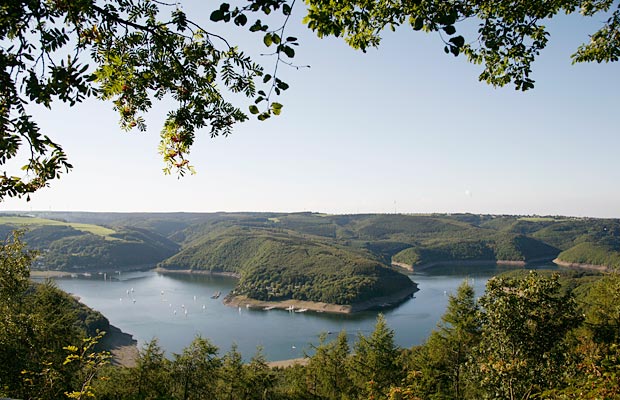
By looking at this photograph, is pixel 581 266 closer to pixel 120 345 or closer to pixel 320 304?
pixel 320 304

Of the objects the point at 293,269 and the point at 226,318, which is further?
the point at 293,269

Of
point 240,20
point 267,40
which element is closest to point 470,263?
point 267,40

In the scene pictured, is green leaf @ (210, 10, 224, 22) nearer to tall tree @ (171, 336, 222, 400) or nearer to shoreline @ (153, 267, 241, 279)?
tall tree @ (171, 336, 222, 400)

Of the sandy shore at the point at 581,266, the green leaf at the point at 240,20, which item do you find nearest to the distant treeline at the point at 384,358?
the green leaf at the point at 240,20

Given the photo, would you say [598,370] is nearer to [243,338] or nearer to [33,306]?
[33,306]

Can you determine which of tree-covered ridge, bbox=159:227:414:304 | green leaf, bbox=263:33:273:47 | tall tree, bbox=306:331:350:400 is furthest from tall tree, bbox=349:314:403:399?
tree-covered ridge, bbox=159:227:414:304

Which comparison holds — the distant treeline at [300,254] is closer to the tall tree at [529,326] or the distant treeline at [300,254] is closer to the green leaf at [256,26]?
the tall tree at [529,326]
